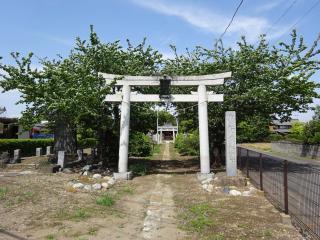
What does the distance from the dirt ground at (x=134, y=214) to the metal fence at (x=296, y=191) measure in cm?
30

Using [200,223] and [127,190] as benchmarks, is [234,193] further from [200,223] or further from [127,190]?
[200,223]

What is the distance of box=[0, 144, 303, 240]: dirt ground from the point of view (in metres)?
7.12

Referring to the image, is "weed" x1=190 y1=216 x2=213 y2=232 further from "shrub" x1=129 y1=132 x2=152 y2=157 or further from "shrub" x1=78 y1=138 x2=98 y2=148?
"shrub" x1=78 y1=138 x2=98 y2=148

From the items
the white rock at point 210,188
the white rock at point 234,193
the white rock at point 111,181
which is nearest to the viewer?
the white rock at point 234,193

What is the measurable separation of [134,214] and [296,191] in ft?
14.9

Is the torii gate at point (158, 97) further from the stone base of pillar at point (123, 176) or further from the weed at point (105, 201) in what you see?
the weed at point (105, 201)

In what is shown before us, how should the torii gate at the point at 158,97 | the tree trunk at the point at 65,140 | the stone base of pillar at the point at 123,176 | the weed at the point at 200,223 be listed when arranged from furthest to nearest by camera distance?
the tree trunk at the point at 65,140 < the torii gate at the point at 158,97 < the stone base of pillar at the point at 123,176 < the weed at the point at 200,223

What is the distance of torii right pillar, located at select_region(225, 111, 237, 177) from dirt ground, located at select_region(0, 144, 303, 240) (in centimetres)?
176

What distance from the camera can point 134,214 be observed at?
8.92 metres

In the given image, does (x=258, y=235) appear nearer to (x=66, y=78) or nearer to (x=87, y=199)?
(x=87, y=199)

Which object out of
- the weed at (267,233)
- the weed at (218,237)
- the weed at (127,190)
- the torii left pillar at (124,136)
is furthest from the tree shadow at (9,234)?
the torii left pillar at (124,136)

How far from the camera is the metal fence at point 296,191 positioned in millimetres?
7301

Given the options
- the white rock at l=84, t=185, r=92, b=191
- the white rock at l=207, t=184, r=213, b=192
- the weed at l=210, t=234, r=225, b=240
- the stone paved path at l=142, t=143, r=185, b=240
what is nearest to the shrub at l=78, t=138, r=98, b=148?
the white rock at l=84, t=185, r=92, b=191

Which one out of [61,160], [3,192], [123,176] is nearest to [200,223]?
[3,192]
